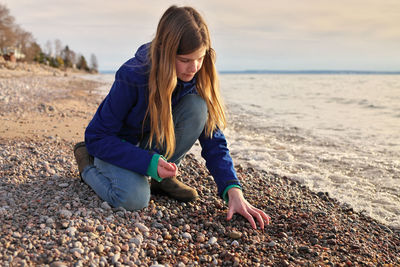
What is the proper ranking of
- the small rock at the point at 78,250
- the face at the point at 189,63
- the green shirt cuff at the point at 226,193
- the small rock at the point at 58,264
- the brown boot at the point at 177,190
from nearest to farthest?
the small rock at the point at 58,264 < the small rock at the point at 78,250 < the face at the point at 189,63 < the green shirt cuff at the point at 226,193 < the brown boot at the point at 177,190

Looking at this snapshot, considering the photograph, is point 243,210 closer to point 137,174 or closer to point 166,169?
point 166,169

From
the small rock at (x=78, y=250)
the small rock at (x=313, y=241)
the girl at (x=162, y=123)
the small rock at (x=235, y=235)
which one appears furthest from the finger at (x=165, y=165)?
the small rock at (x=313, y=241)

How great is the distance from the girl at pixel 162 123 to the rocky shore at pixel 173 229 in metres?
0.14

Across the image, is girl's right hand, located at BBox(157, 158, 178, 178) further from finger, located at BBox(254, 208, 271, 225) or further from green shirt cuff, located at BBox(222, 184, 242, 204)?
finger, located at BBox(254, 208, 271, 225)

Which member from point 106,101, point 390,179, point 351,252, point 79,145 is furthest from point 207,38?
point 390,179

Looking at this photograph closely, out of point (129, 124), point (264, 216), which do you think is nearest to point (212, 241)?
point (264, 216)

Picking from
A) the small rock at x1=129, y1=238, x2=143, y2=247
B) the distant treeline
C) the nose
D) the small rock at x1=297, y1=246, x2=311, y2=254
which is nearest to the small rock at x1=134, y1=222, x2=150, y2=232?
the small rock at x1=129, y1=238, x2=143, y2=247

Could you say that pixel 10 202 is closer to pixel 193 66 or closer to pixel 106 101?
pixel 106 101

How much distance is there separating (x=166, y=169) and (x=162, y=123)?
1.18 ft

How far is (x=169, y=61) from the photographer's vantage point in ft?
8.23

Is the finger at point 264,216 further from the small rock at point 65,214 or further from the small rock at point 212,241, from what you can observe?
the small rock at point 65,214

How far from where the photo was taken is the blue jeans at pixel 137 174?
2.69 m

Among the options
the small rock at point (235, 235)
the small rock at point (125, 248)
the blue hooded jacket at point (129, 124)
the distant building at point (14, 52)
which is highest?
the distant building at point (14, 52)

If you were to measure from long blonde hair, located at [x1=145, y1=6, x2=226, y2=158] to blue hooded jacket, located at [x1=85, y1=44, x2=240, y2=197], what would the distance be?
9 cm
